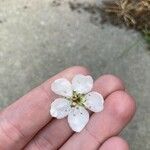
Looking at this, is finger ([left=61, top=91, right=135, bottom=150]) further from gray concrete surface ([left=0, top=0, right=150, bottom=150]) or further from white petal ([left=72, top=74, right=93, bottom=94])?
gray concrete surface ([left=0, top=0, right=150, bottom=150])

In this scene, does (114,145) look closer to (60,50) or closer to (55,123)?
(55,123)

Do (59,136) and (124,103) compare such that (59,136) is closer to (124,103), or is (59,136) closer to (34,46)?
(124,103)

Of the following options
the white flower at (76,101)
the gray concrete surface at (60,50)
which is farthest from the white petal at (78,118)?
the gray concrete surface at (60,50)

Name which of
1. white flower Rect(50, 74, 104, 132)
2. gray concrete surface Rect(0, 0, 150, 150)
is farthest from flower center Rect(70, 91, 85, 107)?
gray concrete surface Rect(0, 0, 150, 150)

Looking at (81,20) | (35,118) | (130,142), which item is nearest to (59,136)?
(35,118)

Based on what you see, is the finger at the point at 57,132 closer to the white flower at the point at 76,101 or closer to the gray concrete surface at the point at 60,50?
the white flower at the point at 76,101

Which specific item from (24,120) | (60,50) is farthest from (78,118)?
(60,50)

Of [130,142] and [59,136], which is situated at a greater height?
[59,136]
